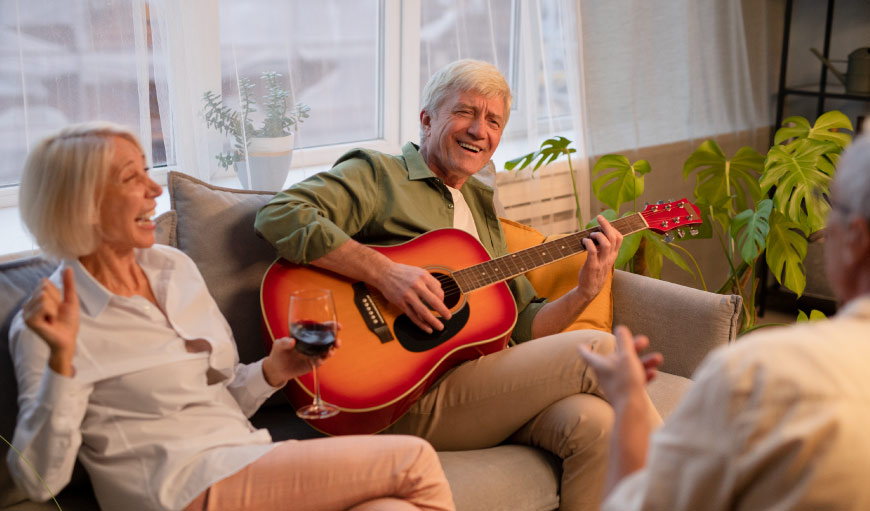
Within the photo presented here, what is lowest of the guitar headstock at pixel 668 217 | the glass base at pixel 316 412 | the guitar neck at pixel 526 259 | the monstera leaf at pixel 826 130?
the glass base at pixel 316 412

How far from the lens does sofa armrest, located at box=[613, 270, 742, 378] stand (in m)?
2.15

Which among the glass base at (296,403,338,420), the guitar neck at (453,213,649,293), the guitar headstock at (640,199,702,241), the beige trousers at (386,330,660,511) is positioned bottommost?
the beige trousers at (386,330,660,511)

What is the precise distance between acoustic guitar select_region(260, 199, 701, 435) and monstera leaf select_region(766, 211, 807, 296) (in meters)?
0.96

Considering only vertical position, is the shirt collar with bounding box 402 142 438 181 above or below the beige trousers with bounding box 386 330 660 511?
above

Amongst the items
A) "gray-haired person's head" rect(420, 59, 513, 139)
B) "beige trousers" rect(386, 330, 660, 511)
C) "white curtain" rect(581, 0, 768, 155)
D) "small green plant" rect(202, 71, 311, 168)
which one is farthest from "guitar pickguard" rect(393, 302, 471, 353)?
"white curtain" rect(581, 0, 768, 155)

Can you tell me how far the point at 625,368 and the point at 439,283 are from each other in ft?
2.99

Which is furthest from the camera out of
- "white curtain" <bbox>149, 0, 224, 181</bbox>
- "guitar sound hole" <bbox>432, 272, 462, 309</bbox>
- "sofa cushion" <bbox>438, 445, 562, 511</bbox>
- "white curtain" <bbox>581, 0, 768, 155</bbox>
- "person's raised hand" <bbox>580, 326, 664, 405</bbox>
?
"white curtain" <bbox>581, 0, 768, 155</bbox>

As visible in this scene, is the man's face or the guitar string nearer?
the guitar string

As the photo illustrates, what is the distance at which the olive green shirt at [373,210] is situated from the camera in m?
1.90

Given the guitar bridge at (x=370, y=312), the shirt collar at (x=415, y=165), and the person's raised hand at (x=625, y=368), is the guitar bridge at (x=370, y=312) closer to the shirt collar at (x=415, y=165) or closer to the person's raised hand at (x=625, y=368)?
the shirt collar at (x=415, y=165)

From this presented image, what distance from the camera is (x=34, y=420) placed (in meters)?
1.39

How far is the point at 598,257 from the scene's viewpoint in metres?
2.15

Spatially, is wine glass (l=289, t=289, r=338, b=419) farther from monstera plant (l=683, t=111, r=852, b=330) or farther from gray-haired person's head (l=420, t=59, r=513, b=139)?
monstera plant (l=683, t=111, r=852, b=330)

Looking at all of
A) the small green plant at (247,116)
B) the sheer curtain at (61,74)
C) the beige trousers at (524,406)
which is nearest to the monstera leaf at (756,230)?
the beige trousers at (524,406)
